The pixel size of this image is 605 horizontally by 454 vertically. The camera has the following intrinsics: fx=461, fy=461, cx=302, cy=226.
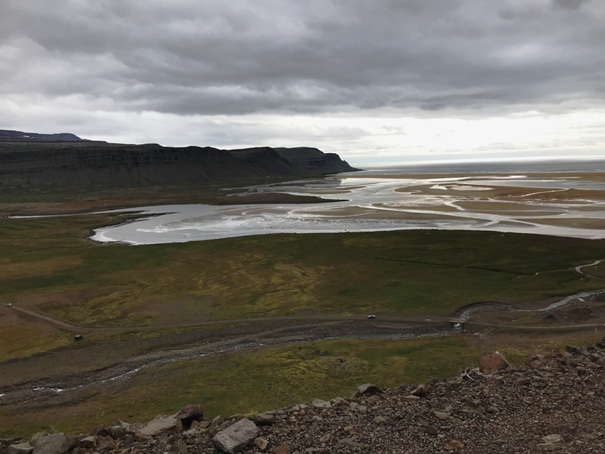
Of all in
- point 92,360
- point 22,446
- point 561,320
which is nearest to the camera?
point 22,446

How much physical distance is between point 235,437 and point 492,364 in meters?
11.4

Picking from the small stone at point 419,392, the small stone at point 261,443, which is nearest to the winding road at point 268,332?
the small stone at point 419,392

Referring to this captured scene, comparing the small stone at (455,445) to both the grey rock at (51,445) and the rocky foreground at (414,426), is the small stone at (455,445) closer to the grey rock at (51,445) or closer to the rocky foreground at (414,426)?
the rocky foreground at (414,426)

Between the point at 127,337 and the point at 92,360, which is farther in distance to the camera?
the point at 127,337

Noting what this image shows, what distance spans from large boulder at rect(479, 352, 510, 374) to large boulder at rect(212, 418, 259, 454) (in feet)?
33.5

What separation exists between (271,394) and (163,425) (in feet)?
30.9

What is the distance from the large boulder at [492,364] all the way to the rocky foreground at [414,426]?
1920mm

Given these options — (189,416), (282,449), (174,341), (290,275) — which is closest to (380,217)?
(290,275)

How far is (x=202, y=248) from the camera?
68.2m

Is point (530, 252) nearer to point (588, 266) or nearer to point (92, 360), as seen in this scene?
point (588, 266)

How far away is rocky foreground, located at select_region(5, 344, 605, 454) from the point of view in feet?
40.4

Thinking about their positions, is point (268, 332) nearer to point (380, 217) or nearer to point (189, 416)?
point (189, 416)

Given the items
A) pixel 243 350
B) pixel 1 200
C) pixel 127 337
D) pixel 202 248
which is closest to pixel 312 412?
pixel 243 350

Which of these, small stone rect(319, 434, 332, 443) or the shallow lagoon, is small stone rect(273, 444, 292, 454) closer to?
small stone rect(319, 434, 332, 443)
